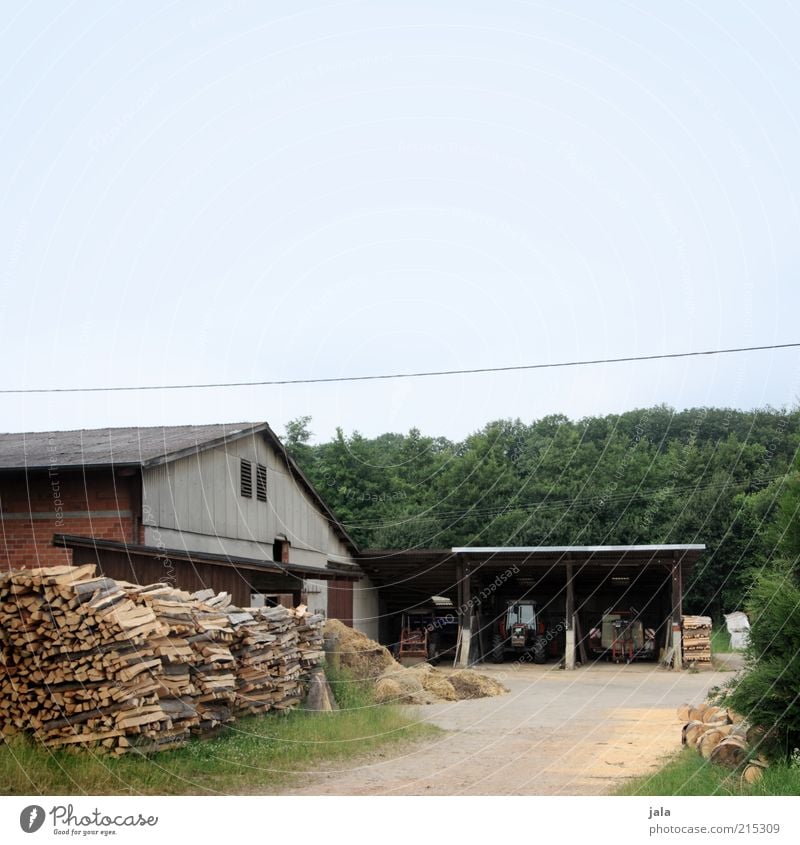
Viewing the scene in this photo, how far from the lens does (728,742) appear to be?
8.93 m

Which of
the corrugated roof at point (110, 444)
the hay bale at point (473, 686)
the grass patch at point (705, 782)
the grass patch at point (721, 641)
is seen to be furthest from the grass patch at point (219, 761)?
the grass patch at point (721, 641)

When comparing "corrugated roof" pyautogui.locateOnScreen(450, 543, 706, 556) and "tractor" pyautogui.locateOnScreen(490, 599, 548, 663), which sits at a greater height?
"corrugated roof" pyautogui.locateOnScreen(450, 543, 706, 556)

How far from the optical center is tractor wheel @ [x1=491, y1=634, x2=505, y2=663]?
1214 inches

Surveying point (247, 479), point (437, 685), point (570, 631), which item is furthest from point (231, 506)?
point (570, 631)

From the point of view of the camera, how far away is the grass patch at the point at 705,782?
25.6ft

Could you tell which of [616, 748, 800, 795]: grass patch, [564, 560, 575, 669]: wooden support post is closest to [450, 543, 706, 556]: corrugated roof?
[564, 560, 575, 669]: wooden support post

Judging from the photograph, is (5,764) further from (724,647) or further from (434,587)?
(724,647)

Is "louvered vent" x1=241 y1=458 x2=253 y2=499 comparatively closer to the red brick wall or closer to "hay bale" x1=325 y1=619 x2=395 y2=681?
"hay bale" x1=325 y1=619 x2=395 y2=681

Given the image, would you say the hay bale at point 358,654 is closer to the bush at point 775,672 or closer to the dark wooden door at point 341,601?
the dark wooden door at point 341,601

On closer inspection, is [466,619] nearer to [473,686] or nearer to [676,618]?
[676,618]

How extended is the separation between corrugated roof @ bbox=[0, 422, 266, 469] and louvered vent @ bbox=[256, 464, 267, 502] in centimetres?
103

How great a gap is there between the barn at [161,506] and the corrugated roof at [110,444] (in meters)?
0.03

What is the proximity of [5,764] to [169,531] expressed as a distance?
9.26 m
